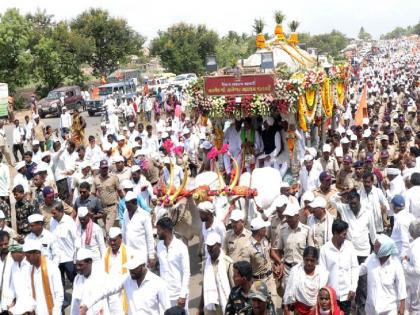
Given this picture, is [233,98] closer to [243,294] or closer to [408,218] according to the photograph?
[408,218]

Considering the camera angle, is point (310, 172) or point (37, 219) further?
point (310, 172)

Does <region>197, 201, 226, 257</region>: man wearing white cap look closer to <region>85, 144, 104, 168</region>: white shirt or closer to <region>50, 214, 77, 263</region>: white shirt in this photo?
<region>50, 214, 77, 263</region>: white shirt

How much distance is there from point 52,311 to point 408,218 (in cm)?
386

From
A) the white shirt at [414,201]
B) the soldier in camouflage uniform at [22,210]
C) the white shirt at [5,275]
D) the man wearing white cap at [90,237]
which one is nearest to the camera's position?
the white shirt at [5,275]

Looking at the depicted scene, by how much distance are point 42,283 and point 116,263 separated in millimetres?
724

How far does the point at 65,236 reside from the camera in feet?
23.6

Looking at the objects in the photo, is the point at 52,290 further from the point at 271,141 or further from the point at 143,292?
the point at 271,141

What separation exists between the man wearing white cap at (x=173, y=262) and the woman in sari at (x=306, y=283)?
101cm

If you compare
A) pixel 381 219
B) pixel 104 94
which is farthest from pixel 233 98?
pixel 104 94

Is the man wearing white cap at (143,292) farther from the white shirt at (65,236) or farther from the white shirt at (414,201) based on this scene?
the white shirt at (414,201)

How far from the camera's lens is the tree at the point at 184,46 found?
166 ft

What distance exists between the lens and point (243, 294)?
4.77 m

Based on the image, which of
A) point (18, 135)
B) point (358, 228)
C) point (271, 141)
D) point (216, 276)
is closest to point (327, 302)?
point (216, 276)

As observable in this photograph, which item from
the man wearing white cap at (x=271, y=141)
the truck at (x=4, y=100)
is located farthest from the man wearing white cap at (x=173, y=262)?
the truck at (x=4, y=100)
